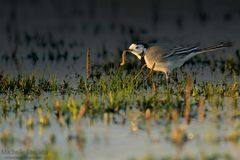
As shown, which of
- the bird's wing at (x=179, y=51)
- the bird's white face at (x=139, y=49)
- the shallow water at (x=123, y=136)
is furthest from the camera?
the bird's white face at (x=139, y=49)

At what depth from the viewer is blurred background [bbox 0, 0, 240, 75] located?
585 inches

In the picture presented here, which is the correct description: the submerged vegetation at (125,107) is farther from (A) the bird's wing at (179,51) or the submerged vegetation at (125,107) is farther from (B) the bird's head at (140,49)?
(A) the bird's wing at (179,51)

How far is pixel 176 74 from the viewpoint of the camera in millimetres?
12688

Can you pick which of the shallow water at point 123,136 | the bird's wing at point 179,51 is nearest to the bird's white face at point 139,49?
the bird's wing at point 179,51

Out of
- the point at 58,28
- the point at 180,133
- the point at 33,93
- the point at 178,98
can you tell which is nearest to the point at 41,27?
→ the point at 58,28

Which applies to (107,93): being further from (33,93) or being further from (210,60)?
(210,60)

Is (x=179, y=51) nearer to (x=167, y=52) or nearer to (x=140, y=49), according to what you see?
(x=167, y=52)

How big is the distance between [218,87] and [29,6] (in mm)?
11793

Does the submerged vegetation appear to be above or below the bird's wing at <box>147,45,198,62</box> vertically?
below

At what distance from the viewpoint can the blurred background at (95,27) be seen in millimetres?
14867

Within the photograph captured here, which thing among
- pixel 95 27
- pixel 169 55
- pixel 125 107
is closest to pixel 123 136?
pixel 125 107

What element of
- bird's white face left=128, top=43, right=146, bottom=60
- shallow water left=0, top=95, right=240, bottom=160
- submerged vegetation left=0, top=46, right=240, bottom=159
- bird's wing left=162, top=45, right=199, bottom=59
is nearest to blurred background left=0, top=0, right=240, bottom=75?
bird's white face left=128, top=43, right=146, bottom=60

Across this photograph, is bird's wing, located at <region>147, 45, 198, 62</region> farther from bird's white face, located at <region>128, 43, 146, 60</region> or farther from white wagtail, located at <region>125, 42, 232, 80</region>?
bird's white face, located at <region>128, 43, 146, 60</region>

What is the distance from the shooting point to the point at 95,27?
61.8 ft
